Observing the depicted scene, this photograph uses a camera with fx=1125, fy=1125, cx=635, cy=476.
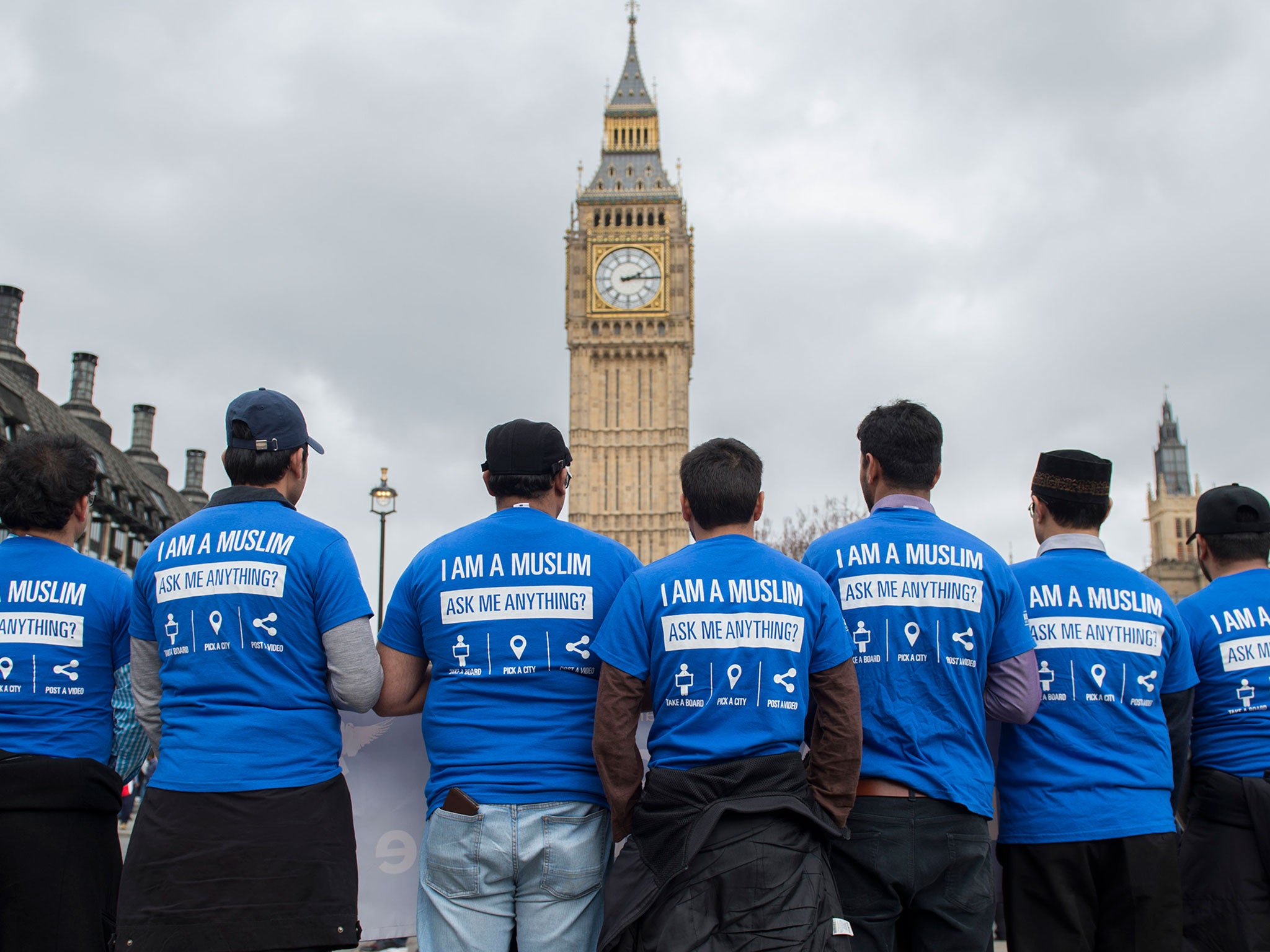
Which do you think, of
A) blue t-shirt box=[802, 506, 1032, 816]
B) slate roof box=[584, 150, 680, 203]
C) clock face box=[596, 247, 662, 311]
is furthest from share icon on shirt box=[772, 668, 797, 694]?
slate roof box=[584, 150, 680, 203]

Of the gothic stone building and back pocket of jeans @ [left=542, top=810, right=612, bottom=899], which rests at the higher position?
the gothic stone building

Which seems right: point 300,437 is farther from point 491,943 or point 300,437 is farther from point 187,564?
point 491,943

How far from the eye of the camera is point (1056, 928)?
147 inches

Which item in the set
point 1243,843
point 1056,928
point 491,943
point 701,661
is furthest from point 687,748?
point 1243,843

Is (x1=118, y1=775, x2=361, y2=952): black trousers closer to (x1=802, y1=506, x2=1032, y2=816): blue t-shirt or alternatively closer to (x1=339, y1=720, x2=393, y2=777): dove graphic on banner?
(x1=339, y1=720, x2=393, y2=777): dove graphic on banner

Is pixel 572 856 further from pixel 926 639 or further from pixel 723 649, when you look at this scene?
pixel 926 639

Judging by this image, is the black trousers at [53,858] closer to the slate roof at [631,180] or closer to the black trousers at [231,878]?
the black trousers at [231,878]

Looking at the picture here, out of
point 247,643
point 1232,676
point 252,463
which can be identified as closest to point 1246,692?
point 1232,676

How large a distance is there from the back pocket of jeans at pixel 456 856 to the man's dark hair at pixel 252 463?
1232 millimetres

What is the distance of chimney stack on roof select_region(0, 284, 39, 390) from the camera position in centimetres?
4994

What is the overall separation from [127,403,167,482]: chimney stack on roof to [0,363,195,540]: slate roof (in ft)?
27.2

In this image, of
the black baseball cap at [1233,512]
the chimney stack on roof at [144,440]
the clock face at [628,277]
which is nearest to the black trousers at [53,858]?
the black baseball cap at [1233,512]

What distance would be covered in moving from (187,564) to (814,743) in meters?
1.99

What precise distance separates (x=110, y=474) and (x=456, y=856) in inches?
1957
